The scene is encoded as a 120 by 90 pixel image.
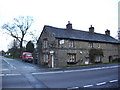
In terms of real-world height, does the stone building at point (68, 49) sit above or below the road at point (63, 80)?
above

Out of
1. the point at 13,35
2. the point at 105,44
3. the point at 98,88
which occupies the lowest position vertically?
the point at 98,88

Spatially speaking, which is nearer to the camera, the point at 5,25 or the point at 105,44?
the point at 105,44

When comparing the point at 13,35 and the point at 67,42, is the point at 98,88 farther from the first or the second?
the point at 13,35

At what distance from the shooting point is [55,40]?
23812 mm

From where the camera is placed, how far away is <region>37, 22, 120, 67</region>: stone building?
2394cm

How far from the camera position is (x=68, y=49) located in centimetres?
2500

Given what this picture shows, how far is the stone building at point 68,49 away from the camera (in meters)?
23.9

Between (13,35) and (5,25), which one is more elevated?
(5,25)

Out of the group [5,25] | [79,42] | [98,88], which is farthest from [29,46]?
[98,88]

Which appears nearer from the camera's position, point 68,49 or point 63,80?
point 63,80

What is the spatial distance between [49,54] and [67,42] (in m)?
4.32

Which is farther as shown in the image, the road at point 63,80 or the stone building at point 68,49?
the stone building at point 68,49

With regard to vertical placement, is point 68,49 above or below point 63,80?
above

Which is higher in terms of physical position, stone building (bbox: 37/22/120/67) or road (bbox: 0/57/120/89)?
stone building (bbox: 37/22/120/67)
